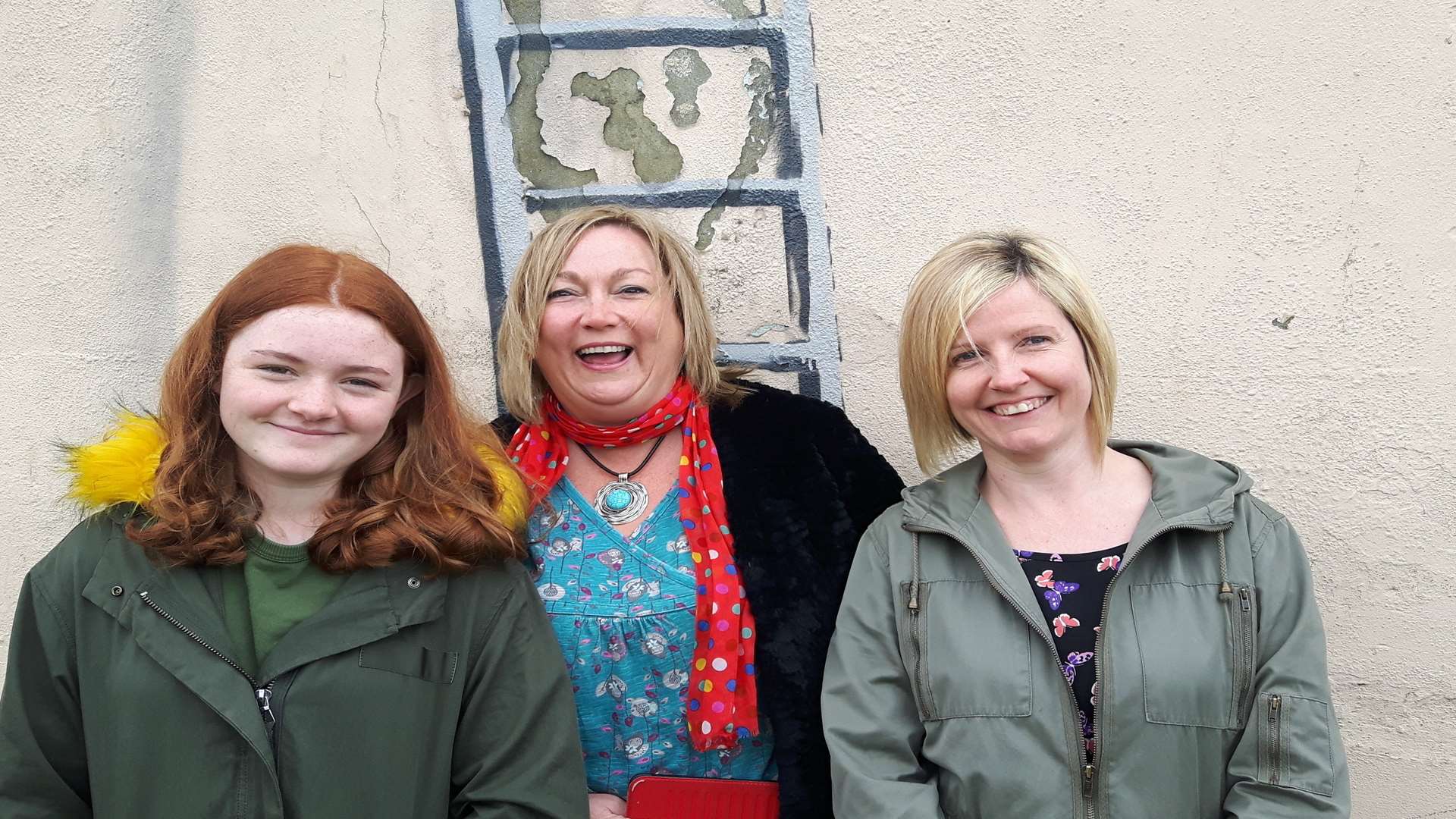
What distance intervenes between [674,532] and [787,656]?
0.34m

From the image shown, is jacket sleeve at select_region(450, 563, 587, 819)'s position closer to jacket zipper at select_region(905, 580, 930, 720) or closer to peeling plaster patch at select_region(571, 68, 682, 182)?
jacket zipper at select_region(905, 580, 930, 720)

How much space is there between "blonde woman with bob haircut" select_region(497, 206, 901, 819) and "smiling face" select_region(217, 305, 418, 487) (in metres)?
0.46

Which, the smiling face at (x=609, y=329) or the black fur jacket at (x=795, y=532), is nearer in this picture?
the black fur jacket at (x=795, y=532)

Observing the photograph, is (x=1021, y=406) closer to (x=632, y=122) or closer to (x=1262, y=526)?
(x=1262, y=526)

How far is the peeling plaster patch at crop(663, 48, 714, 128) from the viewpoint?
2635mm

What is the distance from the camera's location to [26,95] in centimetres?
264

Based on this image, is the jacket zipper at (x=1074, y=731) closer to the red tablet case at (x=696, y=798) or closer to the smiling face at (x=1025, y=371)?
the smiling face at (x=1025, y=371)

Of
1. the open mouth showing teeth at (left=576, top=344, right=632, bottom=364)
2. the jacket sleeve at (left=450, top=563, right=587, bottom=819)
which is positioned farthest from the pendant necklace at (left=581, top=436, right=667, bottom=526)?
the jacket sleeve at (left=450, top=563, right=587, bottom=819)

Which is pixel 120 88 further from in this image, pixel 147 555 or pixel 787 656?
pixel 787 656

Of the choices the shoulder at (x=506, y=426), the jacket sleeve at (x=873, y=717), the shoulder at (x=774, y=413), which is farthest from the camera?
the shoulder at (x=506, y=426)

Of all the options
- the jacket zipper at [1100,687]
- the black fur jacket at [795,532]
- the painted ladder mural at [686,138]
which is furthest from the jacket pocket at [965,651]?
the painted ladder mural at [686,138]

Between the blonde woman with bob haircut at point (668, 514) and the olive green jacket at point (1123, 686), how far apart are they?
18 cm

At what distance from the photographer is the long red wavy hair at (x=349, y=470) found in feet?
5.57

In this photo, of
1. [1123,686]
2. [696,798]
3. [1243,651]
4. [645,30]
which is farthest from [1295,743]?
[645,30]
